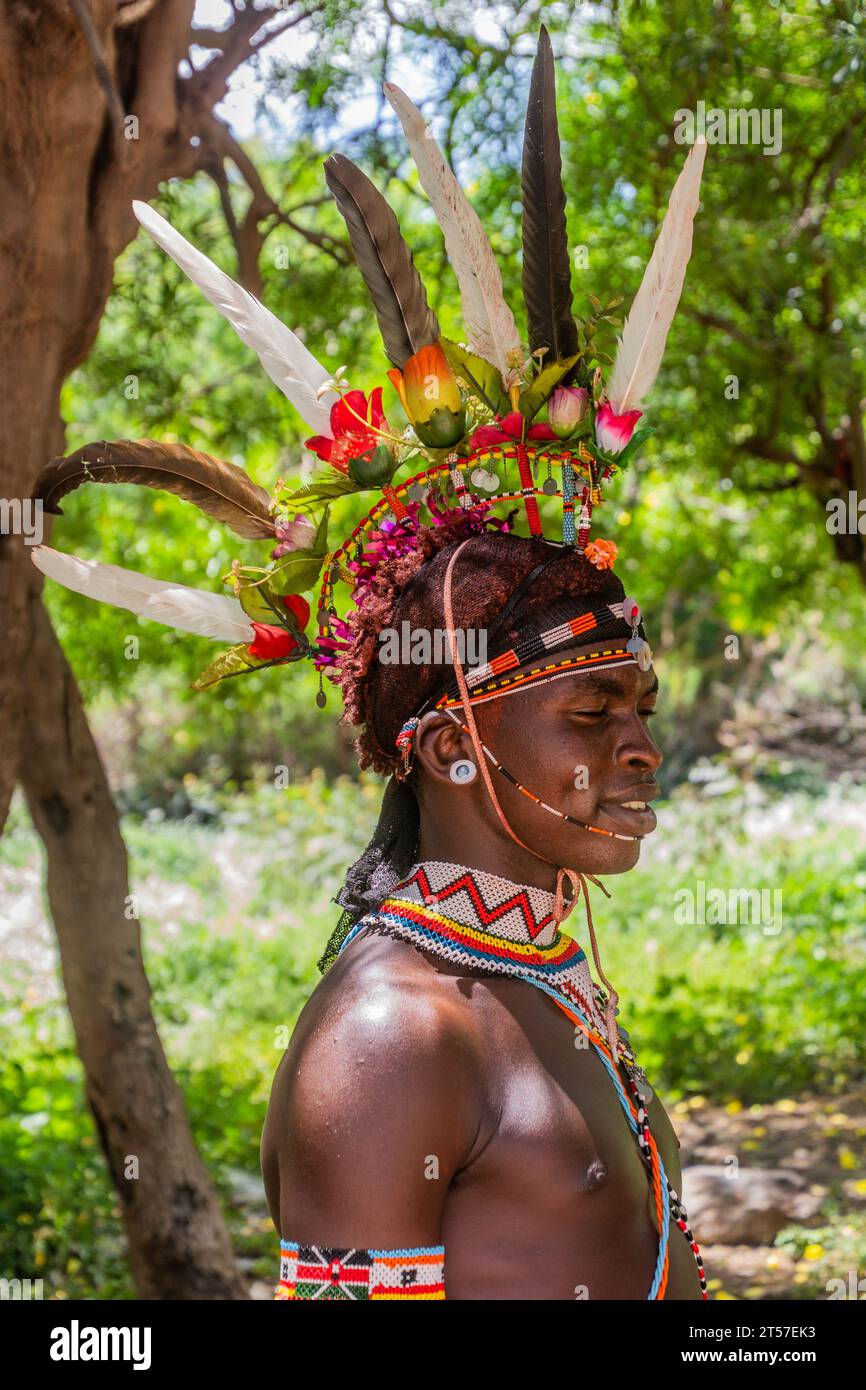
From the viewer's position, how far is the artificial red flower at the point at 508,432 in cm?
220

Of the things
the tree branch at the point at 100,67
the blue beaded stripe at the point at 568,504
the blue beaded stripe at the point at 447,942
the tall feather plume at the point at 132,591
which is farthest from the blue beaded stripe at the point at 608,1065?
the tree branch at the point at 100,67

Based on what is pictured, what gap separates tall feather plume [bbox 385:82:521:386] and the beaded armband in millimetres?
1280

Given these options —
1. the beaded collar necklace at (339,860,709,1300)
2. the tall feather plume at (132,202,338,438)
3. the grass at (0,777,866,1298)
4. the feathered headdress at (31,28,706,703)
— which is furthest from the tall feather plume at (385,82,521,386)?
→ the grass at (0,777,866,1298)

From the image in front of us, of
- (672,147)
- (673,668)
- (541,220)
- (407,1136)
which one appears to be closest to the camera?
(407,1136)

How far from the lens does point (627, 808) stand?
2098 mm

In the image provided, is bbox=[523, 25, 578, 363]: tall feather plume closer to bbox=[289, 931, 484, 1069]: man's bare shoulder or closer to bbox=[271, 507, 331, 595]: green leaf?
bbox=[271, 507, 331, 595]: green leaf

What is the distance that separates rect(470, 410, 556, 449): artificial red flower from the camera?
220 centimetres

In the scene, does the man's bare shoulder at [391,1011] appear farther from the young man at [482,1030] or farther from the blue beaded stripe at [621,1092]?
the blue beaded stripe at [621,1092]

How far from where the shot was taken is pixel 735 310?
22.0 feet

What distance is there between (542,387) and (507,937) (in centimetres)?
84
